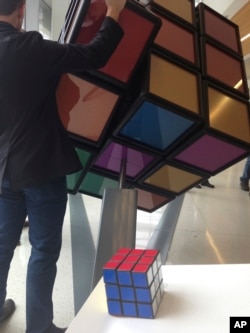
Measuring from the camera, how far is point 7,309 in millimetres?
1616

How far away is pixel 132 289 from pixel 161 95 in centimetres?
89

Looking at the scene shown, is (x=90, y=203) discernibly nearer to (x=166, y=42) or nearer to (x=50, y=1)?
(x=166, y=42)

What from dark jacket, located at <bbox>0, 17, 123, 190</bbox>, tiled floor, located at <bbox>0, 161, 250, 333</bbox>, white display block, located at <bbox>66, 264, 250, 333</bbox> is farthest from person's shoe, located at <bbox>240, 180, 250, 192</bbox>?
white display block, located at <bbox>66, 264, 250, 333</bbox>

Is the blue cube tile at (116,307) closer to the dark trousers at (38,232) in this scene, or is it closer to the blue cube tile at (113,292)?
the blue cube tile at (113,292)

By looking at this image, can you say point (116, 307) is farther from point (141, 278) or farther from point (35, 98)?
point (35, 98)

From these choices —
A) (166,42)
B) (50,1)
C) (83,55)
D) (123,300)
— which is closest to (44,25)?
(50,1)

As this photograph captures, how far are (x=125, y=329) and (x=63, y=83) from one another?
1.02 metres

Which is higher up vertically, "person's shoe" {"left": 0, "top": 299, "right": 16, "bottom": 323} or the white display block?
the white display block

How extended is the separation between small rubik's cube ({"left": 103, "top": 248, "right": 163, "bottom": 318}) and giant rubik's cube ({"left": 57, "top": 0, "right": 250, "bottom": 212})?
0.79m

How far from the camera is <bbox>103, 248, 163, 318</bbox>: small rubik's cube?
683 millimetres

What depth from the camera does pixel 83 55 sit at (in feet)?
3.54

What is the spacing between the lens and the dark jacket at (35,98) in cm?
105

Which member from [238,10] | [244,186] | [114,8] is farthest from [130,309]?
[238,10]

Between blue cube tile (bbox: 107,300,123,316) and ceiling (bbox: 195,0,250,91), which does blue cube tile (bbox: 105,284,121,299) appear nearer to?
blue cube tile (bbox: 107,300,123,316)
